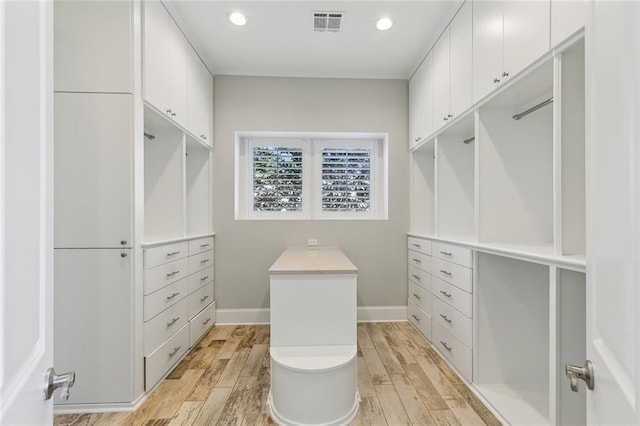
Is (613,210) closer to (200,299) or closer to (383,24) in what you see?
(383,24)

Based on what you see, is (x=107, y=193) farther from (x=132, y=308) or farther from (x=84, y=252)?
(x=132, y=308)

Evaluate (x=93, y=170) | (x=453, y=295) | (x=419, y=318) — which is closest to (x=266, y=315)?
(x=419, y=318)

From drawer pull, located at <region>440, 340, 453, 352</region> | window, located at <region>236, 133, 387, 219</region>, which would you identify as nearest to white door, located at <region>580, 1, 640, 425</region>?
drawer pull, located at <region>440, 340, 453, 352</region>

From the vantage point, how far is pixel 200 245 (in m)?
2.93

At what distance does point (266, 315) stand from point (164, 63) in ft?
8.36

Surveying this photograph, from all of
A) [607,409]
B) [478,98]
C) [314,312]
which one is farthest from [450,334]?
[607,409]

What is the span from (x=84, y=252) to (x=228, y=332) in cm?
171

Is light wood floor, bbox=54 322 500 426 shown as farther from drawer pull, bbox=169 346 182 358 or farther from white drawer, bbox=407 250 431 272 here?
white drawer, bbox=407 250 431 272

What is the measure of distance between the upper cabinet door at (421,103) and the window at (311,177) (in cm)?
44

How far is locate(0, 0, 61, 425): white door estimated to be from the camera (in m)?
0.42

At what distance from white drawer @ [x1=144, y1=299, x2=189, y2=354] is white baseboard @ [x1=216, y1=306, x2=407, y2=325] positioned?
2.56ft

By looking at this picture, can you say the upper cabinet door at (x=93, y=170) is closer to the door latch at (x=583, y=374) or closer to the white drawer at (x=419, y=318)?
the door latch at (x=583, y=374)

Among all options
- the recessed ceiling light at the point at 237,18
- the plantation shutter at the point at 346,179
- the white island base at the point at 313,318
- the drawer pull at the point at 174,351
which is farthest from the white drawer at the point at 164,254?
the recessed ceiling light at the point at 237,18

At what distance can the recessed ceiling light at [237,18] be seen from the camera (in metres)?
2.43
